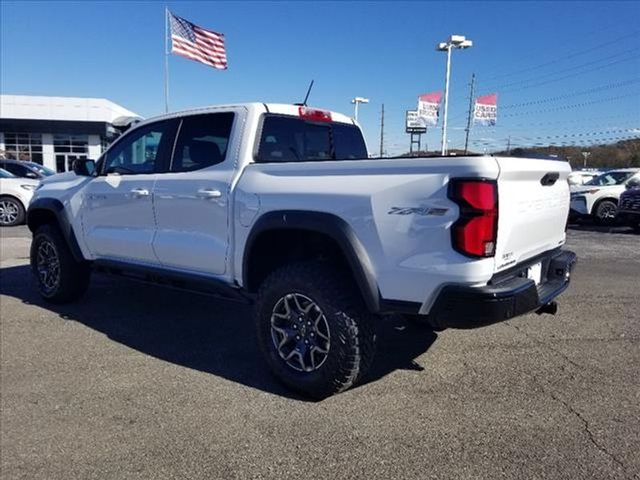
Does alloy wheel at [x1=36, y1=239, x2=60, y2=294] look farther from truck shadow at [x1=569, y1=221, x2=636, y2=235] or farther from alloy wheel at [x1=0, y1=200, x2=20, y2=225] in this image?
truck shadow at [x1=569, y1=221, x2=636, y2=235]

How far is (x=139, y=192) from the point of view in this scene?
15.3 ft

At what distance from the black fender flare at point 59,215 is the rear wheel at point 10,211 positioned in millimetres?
8443

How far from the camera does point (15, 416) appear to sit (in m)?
3.35

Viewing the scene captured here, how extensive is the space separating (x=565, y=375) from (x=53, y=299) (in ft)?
16.8

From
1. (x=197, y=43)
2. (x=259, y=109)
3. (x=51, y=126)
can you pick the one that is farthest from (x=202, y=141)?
(x=51, y=126)

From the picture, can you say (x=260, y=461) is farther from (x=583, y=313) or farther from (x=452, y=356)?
(x=583, y=313)

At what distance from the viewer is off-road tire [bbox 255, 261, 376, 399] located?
10.9 feet

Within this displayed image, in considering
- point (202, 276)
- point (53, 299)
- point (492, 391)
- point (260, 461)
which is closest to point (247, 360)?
point (202, 276)

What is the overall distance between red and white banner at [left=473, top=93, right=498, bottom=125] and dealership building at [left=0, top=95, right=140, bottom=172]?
1201 inches

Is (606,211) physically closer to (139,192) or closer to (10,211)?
(139,192)

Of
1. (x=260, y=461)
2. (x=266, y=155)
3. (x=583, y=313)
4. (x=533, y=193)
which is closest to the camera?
(x=260, y=461)

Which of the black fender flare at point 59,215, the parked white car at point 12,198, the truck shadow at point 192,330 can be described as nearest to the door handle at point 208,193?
the truck shadow at point 192,330

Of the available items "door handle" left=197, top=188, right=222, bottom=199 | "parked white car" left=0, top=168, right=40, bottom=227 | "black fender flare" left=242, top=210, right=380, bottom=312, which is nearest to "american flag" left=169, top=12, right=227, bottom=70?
"parked white car" left=0, top=168, right=40, bottom=227

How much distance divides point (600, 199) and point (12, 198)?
16.0 metres
